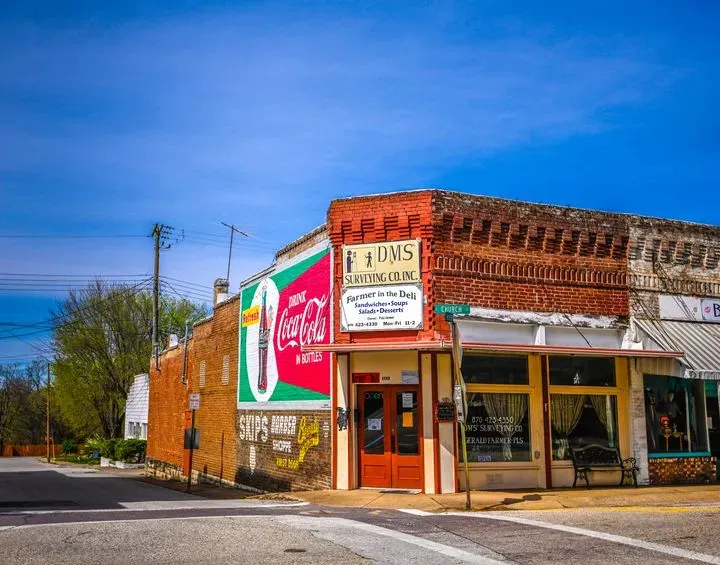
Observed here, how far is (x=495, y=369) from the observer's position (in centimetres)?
1680

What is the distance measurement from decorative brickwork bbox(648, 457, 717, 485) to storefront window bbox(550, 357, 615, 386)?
7.45 feet

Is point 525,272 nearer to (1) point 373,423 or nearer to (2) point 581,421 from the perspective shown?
(2) point 581,421

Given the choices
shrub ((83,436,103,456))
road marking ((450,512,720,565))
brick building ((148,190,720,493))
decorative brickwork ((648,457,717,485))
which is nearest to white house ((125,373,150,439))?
shrub ((83,436,103,456))

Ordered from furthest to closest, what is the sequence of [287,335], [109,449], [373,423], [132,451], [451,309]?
[109,449] → [132,451] → [287,335] → [373,423] → [451,309]

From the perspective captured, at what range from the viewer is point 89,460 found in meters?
53.7

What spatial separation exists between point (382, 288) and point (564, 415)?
17.4 ft

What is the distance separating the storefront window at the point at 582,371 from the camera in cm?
1745

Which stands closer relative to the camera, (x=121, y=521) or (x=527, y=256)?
(x=121, y=521)

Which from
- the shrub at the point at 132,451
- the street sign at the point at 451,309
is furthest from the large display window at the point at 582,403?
the shrub at the point at 132,451

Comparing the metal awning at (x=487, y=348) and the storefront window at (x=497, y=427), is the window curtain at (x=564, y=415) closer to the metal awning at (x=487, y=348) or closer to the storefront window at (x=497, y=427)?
the storefront window at (x=497, y=427)

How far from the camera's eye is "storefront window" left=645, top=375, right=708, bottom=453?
18219mm

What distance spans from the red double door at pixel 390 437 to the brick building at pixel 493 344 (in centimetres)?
3

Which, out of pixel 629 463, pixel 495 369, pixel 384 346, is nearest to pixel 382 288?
pixel 384 346

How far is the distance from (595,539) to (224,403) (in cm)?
1755
